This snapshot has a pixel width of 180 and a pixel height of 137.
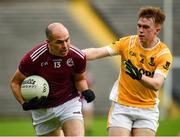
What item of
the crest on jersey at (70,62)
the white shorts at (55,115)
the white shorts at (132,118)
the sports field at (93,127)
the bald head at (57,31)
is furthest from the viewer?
the sports field at (93,127)

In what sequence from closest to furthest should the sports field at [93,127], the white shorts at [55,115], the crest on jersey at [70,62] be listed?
1. the crest on jersey at [70,62]
2. the white shorts at [55,115]
3. the sports field at [93,127]

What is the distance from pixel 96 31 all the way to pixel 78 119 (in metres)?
11.6

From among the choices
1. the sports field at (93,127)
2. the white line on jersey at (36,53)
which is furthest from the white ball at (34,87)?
the sports field at (93,127)

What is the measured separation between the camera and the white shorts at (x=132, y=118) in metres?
8.80

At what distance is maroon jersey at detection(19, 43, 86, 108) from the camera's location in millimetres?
8891

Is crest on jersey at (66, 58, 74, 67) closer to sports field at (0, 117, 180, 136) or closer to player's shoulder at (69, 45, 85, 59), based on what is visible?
player's shoulder at (69, 45, 85, 59)

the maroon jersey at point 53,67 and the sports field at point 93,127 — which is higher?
the maroon jersey at point 53,67

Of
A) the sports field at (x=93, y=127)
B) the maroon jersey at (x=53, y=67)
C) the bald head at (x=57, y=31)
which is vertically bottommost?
the sports field at (x=93, y=127)

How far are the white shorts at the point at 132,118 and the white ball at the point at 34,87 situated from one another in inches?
32.5

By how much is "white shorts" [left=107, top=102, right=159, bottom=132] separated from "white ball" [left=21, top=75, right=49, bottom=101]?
825mm

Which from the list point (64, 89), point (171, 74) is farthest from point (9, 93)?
point (64, 89)

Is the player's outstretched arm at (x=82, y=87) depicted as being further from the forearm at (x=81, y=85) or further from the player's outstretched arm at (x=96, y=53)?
the player's outstretched arm at (x=96, y=53)

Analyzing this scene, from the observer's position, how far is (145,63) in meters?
8.80

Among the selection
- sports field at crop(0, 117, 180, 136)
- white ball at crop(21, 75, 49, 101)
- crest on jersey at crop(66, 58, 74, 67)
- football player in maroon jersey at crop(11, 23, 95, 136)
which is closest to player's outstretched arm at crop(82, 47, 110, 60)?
football player in maroon jersey at crop(11, 23, 95, 136)
